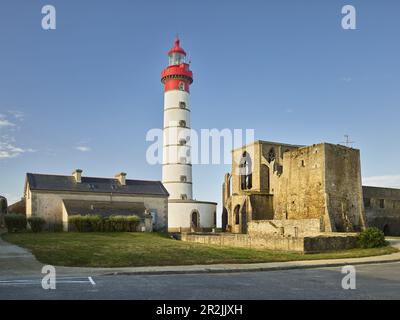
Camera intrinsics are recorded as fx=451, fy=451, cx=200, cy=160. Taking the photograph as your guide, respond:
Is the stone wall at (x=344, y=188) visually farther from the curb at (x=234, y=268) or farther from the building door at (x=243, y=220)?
the curb at (x=234, y=268)

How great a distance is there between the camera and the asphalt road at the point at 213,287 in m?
9.73

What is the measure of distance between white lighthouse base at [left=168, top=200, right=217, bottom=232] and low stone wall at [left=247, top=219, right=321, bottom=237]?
34.1 ft

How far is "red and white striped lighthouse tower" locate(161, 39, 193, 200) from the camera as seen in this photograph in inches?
1809

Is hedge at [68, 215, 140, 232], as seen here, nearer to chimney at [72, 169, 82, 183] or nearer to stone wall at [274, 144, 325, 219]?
chimney at [72, 169, 82, 183]

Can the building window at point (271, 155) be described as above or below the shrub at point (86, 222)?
above

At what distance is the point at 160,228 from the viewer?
40.2 m

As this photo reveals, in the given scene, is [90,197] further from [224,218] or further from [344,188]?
[344,188]

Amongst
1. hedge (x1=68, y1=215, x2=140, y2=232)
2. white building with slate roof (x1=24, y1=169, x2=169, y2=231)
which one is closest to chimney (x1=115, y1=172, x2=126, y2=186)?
white building with slate roof (x1=24, y1=169, x2=169, y2=231)

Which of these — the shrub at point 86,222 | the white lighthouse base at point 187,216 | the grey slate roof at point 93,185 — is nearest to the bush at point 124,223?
the shrub at point 86,222

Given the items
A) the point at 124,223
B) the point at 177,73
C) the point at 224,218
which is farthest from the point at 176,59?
the point at 124,223

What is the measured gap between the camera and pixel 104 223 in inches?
1395

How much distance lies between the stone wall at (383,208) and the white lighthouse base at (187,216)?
51.8 feet

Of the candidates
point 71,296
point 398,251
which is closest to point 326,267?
point 398,251
